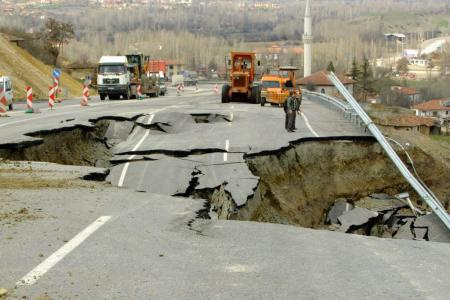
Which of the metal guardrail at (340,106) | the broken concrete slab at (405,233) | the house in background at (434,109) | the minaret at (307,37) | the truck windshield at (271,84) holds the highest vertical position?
the minaret at (307,37)

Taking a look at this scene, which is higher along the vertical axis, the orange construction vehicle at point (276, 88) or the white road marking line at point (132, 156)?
the orange construction vehicle at point (276, 88)

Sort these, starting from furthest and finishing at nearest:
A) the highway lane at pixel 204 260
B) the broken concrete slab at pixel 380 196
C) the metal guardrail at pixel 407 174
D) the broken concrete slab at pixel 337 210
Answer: the broken concrete slab at pixel 380 196 → the broken concrete slab at pixel 337 210 → the metal guardrail at pixel 407 174 → the highway lane at pixel 204 260

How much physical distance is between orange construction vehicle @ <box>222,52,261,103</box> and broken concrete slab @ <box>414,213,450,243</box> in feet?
73.2

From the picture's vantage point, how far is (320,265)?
680cm

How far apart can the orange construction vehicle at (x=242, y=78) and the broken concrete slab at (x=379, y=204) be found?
18801 mm

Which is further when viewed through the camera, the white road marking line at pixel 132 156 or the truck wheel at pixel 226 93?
the truck wheel at pixel 226 93

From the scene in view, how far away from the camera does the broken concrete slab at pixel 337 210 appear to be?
18550 mm

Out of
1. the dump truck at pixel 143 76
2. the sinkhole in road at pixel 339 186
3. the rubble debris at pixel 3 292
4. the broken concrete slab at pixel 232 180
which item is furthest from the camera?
the dump truck at pixel 143 76

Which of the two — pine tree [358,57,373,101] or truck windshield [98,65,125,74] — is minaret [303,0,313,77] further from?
truck windshield [98,65,125,74]

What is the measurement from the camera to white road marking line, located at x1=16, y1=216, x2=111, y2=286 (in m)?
5.90

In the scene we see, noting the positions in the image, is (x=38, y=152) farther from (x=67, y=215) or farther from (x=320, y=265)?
(x=320, y=265)

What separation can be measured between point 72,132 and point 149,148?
3731 mm

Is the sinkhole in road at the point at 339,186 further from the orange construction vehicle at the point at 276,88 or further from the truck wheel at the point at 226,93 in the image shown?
the truck wheel at the point at 226,93

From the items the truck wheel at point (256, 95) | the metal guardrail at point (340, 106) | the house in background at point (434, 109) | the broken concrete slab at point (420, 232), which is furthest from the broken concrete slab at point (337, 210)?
the house in background at point (434, 109)
